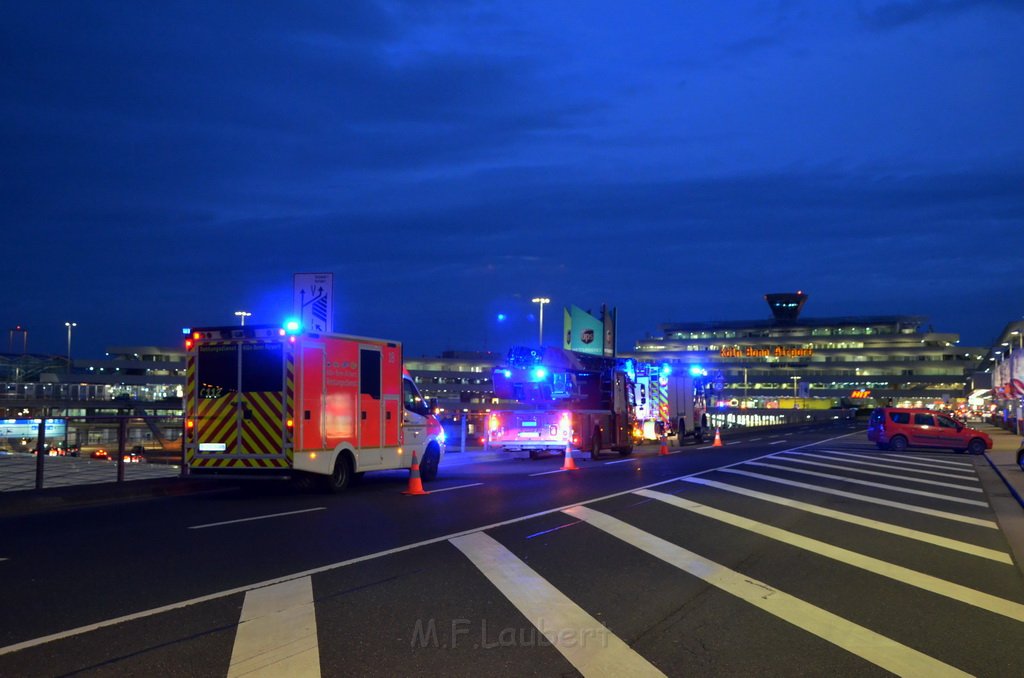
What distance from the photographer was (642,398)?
36125 mm

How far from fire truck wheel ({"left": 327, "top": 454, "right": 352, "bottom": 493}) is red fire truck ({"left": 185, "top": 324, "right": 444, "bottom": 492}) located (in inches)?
0.8

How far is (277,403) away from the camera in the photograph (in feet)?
57.1

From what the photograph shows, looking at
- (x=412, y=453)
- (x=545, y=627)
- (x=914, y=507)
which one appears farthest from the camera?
(x=412, y=453)

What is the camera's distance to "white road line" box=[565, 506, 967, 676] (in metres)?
7.05

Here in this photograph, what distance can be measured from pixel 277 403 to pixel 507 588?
9.19m

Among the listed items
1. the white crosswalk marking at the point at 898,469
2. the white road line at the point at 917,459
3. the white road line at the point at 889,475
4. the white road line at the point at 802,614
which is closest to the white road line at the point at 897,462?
the white road line at the point at 917,459

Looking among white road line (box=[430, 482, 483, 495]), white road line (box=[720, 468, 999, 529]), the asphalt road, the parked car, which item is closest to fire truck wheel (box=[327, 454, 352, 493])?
the asphalt road

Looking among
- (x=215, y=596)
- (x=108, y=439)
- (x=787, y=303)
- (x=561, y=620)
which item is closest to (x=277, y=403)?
(x=108, y=439)

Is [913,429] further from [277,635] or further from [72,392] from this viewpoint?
[72,392]

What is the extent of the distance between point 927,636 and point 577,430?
21678mm

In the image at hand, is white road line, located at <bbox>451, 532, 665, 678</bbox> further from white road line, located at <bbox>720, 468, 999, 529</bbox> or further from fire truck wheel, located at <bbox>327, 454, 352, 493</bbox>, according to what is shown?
white road line, located at <bbox>720, 468, 999, 529</bbox>

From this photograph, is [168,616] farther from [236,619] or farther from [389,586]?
[389,586]

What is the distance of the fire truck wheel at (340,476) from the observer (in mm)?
18422

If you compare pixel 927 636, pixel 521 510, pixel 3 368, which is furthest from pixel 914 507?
pixel 3 368
